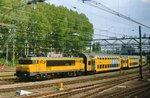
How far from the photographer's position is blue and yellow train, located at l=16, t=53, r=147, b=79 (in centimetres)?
3638

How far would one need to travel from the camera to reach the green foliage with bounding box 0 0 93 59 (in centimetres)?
6169

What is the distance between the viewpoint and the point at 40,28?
68.0 metres

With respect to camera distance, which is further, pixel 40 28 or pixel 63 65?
pixel 40 28

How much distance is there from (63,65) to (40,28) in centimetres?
2772

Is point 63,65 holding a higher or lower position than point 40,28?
lower

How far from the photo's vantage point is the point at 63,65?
1634 inches

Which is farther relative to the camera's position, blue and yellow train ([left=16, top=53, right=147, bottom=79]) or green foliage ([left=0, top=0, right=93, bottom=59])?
green foliage ([left=0, top=0, right=93, bottom=59])

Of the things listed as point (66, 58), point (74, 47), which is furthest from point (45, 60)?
point (74, 47)

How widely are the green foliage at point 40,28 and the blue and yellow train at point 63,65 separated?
1351 centimetres

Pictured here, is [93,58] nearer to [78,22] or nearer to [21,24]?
[21,24]

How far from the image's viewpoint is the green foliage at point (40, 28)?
6169 cm

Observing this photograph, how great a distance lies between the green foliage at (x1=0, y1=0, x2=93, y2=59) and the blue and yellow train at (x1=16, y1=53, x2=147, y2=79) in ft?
44.3

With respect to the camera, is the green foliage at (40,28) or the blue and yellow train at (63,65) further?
the green foliage at (40,28)

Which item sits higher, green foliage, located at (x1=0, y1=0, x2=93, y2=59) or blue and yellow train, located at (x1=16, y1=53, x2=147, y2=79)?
green foliage, located at (x1=0, y1=0, x2=93, y2=59)
